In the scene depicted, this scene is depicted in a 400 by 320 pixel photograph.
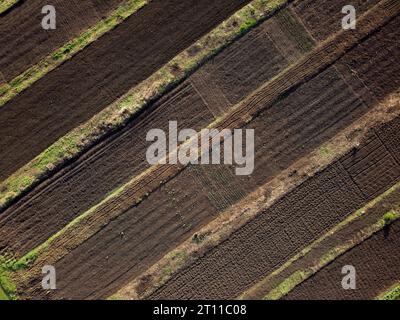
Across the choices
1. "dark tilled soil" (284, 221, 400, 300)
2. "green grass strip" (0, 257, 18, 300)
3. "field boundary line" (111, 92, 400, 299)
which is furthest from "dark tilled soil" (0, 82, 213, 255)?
"dark tilled soil" (284, 221, 400, 300)

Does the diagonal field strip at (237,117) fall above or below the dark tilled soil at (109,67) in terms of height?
below

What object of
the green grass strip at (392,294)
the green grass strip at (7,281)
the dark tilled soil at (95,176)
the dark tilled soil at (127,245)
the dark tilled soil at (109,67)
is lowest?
the green grass strip at (392,294)

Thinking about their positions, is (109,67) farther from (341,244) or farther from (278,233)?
(341,244)

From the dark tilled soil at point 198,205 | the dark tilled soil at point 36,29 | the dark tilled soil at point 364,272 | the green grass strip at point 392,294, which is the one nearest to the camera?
the green grass strip at point 392,294

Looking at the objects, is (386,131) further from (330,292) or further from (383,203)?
(330,292)

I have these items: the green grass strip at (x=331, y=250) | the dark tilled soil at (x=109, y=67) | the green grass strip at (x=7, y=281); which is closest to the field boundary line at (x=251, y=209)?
the green grass strip at (x=331, y=250)

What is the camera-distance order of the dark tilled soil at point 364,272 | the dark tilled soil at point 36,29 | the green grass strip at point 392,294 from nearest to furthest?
the green grass strip at point 392,294
the dark tilled soil at point 364,272
the dark tilled soil at point 36,29

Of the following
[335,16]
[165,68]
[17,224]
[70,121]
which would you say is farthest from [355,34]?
[17,224]

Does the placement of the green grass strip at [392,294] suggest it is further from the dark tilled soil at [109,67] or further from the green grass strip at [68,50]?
the green grass strip at [68,50]
